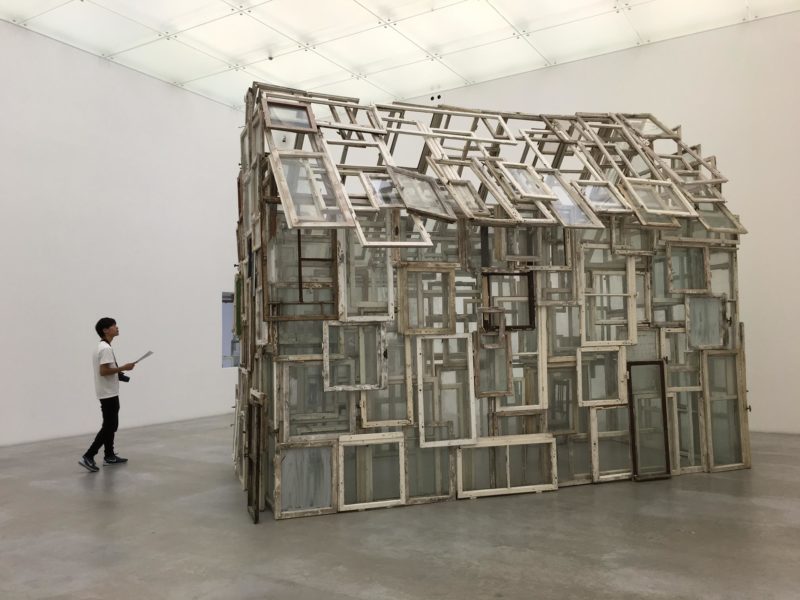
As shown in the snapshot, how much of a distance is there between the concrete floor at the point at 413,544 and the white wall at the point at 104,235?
2.58 metres

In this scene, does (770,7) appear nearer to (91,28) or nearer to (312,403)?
(312,403)

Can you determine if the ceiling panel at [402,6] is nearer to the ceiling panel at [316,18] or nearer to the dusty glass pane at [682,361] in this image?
the ceiling panel at [316,18]

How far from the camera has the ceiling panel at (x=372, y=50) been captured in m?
9.16

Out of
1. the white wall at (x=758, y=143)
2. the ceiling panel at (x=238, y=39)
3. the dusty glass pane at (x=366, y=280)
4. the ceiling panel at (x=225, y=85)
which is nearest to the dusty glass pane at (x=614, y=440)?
the dusty glass pane at (x=366, y=280)

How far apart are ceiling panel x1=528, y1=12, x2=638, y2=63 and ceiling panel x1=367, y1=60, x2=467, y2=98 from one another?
1.59m

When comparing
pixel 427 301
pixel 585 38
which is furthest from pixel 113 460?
pixel 585 38

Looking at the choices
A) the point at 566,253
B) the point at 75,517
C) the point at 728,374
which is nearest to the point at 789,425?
the point at 728,374

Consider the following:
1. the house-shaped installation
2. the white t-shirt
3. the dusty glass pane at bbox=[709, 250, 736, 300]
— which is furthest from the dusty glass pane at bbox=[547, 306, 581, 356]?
the white t-shirt

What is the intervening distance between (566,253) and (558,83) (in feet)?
16.9

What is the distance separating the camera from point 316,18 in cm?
857

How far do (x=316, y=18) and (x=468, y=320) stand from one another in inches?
203

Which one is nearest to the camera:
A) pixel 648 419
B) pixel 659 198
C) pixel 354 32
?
pixel 648 419

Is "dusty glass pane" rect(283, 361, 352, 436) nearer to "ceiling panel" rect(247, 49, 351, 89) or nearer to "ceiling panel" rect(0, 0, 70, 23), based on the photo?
"ceiling panel" rect(0, 0, 70, 23)

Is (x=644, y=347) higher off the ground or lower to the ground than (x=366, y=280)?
lower
